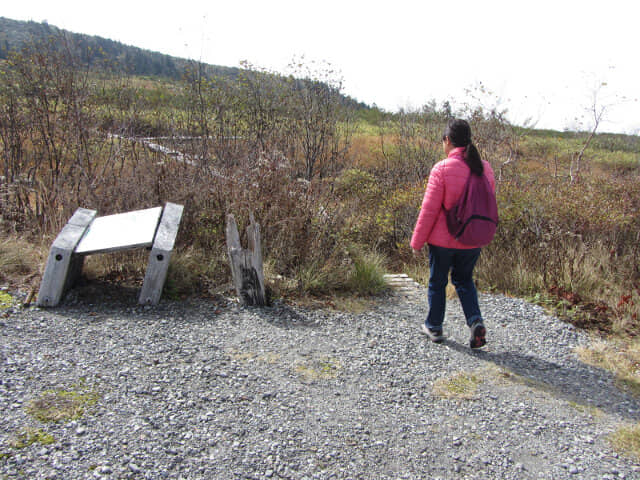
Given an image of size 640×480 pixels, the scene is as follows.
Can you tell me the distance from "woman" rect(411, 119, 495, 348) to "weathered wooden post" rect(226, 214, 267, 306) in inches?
63.3

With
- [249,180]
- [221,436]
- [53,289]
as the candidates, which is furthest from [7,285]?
[221,436]

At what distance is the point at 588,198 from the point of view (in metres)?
6.76

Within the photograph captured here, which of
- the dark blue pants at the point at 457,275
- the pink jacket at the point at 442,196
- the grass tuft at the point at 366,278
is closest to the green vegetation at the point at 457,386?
the dark blue pants at the point at 457,275

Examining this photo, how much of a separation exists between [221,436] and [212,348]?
3.93 ft

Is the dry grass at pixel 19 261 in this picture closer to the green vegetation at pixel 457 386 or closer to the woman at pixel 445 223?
the woman at pixel 445 223

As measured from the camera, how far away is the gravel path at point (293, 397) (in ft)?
8.10

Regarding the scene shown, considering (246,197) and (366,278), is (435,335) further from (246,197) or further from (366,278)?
(246,197)

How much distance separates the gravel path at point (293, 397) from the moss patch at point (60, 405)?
0.06m

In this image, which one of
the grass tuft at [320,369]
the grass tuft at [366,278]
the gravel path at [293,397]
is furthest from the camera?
the grass tuft at [366,278]

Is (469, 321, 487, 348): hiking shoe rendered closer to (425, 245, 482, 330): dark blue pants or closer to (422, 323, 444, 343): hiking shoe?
(425, 245, 482, 330): dark blue pants

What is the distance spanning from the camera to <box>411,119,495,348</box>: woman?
3609mm

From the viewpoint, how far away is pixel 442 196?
12.0ft

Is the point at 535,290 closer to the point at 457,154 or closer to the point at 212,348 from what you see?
the point at 457,154

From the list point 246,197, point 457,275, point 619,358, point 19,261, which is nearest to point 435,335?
point 457,275
